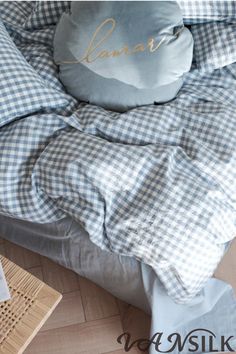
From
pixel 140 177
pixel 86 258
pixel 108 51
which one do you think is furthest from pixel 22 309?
pixel 108 51

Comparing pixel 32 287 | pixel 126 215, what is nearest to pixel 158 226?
pixel 126 215

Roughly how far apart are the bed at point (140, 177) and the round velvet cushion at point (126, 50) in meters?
0.04

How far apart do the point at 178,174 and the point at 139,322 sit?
0.43 meters

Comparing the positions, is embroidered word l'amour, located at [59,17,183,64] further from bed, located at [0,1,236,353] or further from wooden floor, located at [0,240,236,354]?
wooden floor, located at [0,240,236,354]

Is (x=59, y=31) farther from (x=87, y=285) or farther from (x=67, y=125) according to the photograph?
(x=87, y=285)

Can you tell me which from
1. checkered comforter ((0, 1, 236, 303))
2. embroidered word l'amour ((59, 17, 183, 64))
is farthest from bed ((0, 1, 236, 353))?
embroidered word l'amour ((59, 17, 183, 64))

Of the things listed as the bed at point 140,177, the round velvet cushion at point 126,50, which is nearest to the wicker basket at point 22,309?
the bed at point 140,177

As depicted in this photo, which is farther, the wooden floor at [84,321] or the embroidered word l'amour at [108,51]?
the wooden floor at [84,321]

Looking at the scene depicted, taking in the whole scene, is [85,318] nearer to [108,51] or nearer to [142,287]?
[142,287]

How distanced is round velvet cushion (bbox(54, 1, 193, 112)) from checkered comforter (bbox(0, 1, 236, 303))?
50 mm

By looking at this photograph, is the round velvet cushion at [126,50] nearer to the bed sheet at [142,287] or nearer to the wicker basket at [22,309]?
the bed sheet at [142,287]

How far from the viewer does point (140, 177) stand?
33.5 inches

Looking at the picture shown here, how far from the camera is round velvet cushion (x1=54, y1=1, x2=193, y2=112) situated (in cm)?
92

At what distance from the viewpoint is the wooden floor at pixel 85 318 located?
Answer: 1021mm
